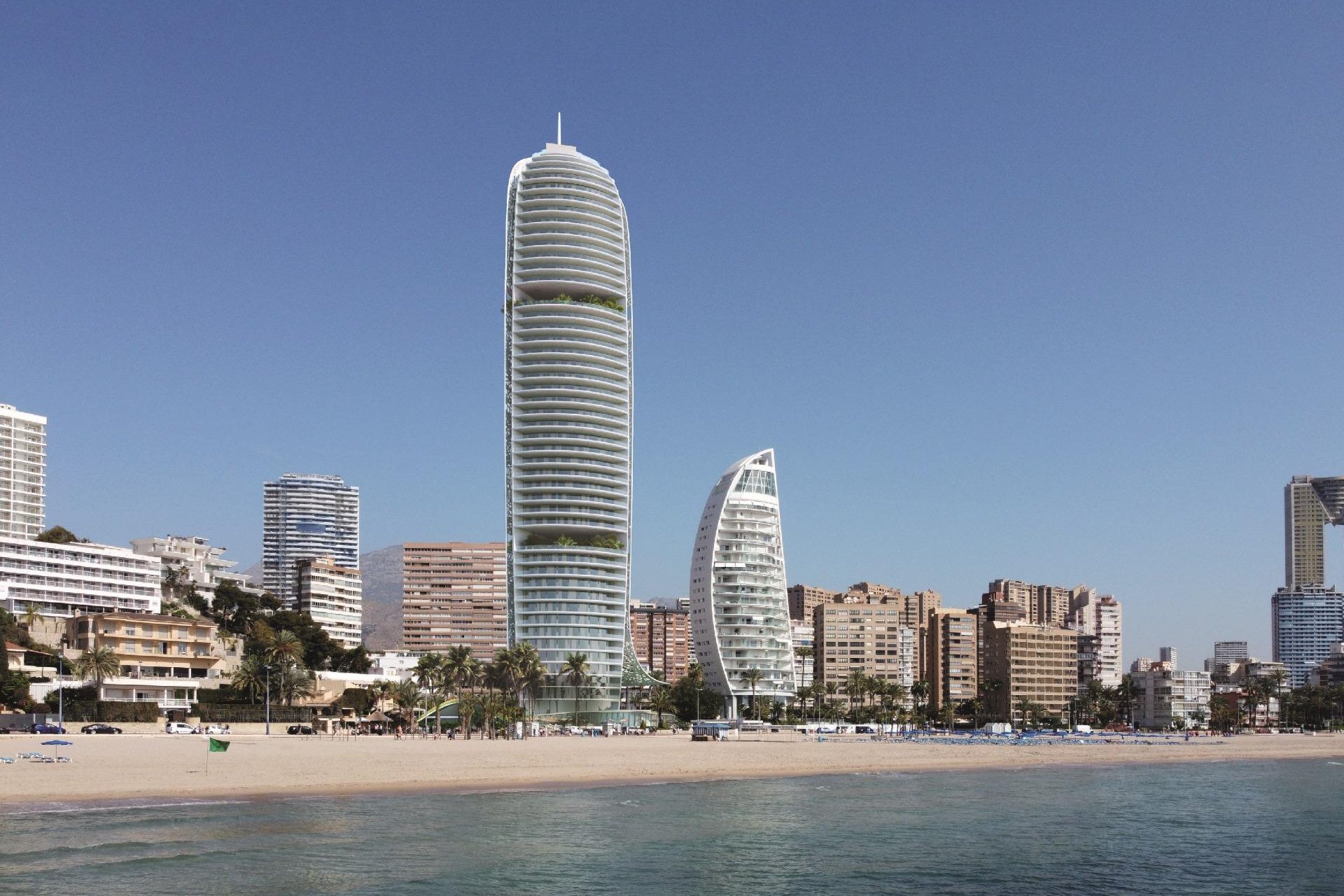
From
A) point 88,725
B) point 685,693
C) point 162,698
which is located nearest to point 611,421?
point 685,693

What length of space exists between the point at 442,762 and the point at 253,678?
1560 inches

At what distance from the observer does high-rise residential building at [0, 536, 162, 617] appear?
12131cm

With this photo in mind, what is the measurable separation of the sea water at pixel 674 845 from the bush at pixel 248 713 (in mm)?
45636

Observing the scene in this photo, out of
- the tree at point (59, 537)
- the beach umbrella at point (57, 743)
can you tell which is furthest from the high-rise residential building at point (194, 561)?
the beach umbrella at point (57, 743)

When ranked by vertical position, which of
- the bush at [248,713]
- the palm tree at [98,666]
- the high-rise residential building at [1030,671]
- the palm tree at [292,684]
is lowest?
the high-rise residential building at [1030,671]

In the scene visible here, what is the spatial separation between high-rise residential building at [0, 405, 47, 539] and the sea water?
142 metres

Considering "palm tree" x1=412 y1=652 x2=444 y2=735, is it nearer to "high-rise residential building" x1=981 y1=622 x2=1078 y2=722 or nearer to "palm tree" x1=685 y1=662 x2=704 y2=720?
"palm tree" x1=685 y1=662 x2=704 y2=720

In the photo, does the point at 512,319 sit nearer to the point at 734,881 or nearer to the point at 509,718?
the point at 509,718

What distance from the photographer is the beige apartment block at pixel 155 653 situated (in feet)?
323

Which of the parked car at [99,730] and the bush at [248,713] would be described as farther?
the bush at [248,713]

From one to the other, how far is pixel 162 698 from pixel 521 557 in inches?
1397

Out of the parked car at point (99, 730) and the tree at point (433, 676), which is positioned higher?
the tree at point (433, 676)

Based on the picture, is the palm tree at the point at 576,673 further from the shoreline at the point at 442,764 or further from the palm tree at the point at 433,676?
the shoreline at the point at 442,764

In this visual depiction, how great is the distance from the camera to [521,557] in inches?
4870
